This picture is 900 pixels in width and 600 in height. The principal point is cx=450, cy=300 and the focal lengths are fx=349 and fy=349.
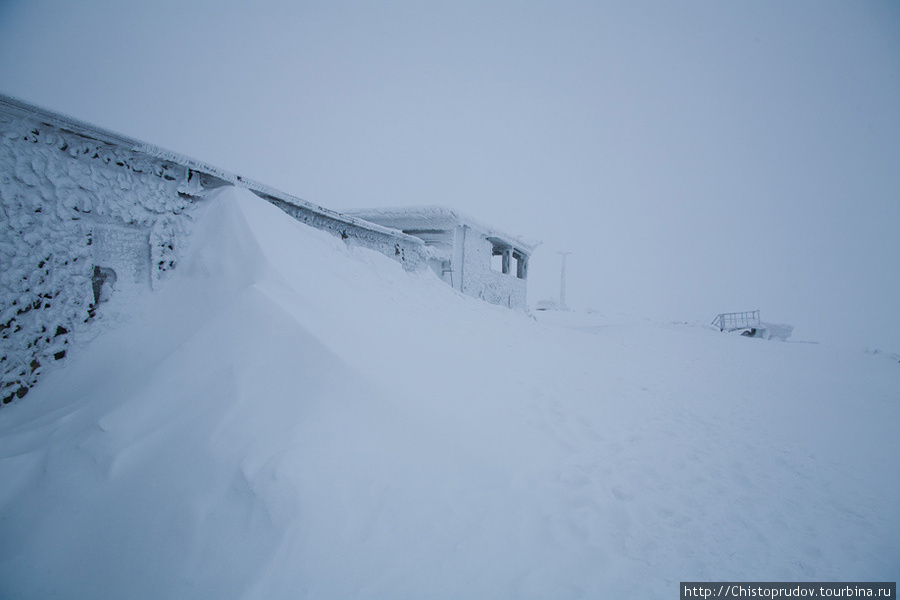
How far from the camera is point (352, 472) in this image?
227 cm

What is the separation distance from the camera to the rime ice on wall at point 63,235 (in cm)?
298

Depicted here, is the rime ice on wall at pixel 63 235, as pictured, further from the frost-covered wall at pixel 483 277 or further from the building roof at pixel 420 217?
the frost-covered wall at pixel 483 277

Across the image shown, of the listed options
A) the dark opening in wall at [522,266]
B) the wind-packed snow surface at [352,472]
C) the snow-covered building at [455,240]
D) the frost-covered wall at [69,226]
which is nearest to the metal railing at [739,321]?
the dark opening in wall at [522,266]

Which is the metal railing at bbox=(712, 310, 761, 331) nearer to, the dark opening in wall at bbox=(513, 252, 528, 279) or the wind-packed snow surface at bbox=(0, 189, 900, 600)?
the dark opening in wall at bbox=(513, 252, 528, 279)

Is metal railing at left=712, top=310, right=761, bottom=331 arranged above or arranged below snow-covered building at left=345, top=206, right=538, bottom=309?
below

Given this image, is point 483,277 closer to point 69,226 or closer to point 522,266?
point 522,266

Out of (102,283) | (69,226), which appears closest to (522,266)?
(102,283)

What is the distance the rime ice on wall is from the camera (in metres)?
2.98

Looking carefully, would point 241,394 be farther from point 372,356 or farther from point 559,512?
point 559,512

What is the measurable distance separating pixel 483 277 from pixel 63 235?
10566 mm

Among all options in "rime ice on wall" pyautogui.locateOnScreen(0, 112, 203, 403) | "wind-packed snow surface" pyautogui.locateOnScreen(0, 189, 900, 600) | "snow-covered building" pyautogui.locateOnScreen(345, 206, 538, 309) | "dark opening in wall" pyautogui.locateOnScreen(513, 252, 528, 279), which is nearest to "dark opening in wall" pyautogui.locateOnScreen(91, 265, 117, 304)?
"rime ice on wall" pyautogui.locateOnScreen(0, 112, 203, 403)

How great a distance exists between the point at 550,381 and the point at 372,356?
2617 millimetres

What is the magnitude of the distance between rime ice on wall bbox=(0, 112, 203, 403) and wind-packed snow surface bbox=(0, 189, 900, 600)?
10.4 inches

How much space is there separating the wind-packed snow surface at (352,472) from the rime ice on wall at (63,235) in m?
0.27
